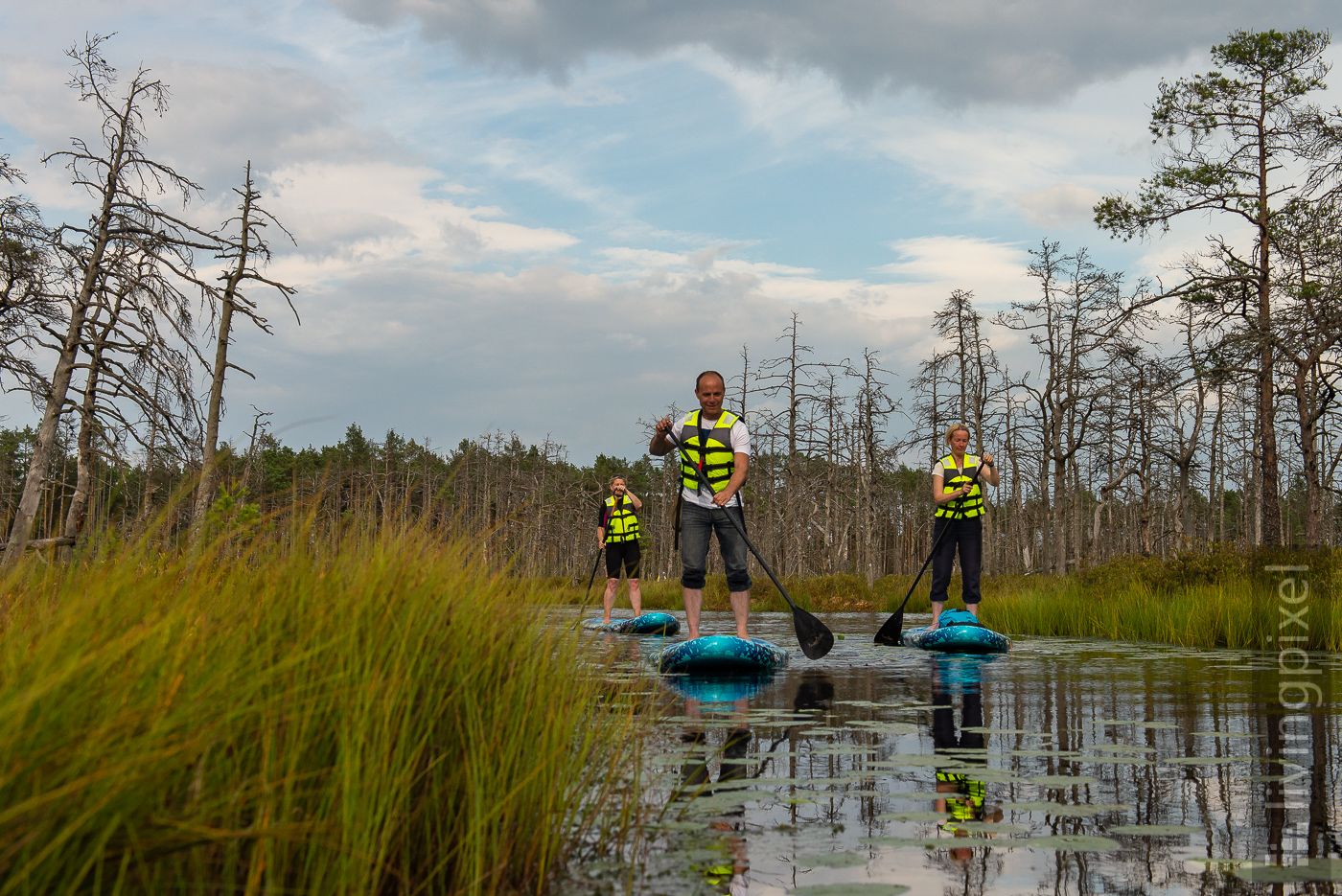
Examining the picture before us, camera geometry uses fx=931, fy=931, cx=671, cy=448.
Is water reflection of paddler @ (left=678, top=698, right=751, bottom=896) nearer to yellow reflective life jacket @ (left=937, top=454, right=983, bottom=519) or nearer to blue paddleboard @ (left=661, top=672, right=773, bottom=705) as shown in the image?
blue paddleboard @ (left=661, top=672, right=773, bottom=705)

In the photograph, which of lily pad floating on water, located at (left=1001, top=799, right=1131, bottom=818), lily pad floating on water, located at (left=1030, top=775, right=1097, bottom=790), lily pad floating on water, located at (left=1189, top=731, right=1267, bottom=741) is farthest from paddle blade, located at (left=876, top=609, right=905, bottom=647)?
lily pad floating on water, located at (left=1001, top=799, right=1131, bottom=818)

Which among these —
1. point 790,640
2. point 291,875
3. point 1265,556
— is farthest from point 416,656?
point 1265,556

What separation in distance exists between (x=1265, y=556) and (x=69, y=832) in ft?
51.1

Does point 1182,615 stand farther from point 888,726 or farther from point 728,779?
point 728,779

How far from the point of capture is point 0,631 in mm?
3234

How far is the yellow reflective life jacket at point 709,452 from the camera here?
841 cm

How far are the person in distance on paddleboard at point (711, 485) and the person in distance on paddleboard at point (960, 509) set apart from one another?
3.12 metres

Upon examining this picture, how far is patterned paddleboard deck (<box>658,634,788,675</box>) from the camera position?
802 cm

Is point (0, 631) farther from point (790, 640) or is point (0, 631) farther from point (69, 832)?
point (790, 640)

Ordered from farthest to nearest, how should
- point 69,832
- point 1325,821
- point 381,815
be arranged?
1. point 1325,821
2. point 381,815
3. point 69,832

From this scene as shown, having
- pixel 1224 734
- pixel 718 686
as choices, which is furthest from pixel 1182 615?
pixel 1224 734

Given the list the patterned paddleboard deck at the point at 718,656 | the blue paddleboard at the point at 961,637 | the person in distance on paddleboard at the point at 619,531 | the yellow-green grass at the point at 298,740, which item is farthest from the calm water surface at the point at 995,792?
the person in distance on paddleboard at the point at 619,531

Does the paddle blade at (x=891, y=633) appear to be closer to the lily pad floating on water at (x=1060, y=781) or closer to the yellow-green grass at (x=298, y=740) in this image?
the lily pad floating on water at (x=1060, y=781)

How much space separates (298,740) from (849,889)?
4.81 feet
